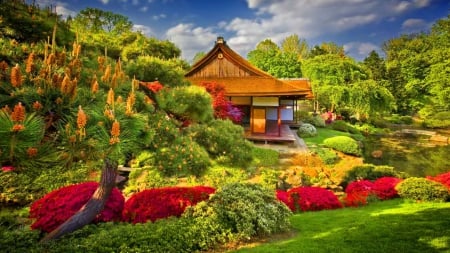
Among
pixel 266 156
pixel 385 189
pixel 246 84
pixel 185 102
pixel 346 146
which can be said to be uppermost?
pixel 246 84

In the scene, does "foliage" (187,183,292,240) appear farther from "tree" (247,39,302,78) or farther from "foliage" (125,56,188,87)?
"tree" (247,39,302,78)

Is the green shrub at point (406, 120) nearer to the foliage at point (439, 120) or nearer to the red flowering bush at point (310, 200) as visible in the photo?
the foliage at point (439, 120)

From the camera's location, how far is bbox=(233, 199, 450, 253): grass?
4988mm

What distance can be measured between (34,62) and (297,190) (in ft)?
28.7

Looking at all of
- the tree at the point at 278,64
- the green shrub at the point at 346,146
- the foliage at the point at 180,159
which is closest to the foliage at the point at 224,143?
the foliage at the point at 180,159

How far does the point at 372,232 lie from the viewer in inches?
225

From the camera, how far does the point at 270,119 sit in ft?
75.7

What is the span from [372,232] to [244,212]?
266 cm

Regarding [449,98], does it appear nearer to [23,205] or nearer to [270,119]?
Answer: [270,119]

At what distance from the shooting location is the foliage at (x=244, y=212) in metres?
5.87

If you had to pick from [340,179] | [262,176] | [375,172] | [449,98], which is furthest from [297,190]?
[449,98]

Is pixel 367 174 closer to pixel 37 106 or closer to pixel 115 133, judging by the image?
pixel 115 133

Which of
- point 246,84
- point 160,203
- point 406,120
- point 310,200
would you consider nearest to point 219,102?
point 246,84

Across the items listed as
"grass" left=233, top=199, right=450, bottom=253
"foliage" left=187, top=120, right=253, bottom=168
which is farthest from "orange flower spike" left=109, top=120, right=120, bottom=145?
"foliage" left=187, top=120, right=253, bottom=168
